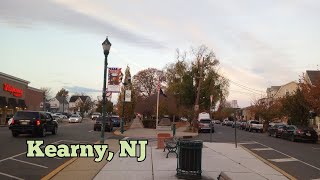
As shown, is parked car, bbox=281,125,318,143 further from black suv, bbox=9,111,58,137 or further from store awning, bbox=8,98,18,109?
store awning, bbox=8,98,18,109

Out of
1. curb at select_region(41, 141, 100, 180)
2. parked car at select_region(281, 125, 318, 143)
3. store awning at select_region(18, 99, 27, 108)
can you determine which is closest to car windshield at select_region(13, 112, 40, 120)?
curb at select_region(41, 141, 100, 180)

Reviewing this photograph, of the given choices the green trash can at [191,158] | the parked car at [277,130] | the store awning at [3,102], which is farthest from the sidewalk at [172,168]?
the store awning at [3,102]

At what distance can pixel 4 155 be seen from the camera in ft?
53.5

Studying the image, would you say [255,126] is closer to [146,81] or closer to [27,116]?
[27,116]

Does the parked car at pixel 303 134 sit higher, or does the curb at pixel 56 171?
the parked car at pixel 303 134

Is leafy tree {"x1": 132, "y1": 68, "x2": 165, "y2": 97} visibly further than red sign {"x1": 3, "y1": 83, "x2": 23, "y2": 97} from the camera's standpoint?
Yes

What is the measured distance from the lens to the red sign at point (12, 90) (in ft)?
186

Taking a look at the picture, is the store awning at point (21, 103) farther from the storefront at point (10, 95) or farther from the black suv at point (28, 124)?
the black suv at point (28, 124)

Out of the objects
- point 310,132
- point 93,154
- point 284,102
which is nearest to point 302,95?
point 284,102

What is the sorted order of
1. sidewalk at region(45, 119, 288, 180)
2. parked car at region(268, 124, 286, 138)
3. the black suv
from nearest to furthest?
sidewalk at region(45, 119, 288, 180) → the black suv → parked car at region(268, 124, 286, 138)

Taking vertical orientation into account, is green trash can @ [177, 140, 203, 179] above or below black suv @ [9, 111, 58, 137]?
below

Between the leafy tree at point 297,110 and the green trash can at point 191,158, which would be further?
the leafy tree at point 297,110

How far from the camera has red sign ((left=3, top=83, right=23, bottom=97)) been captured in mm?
56647

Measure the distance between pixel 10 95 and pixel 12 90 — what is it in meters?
0.80
